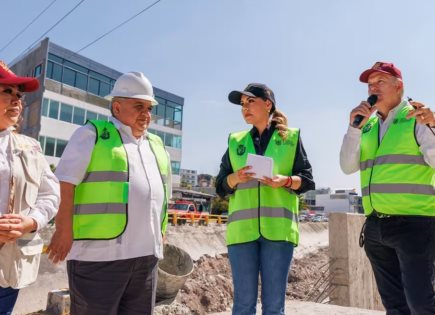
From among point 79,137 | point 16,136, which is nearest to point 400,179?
point 79,137

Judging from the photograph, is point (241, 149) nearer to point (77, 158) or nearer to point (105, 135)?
point (105, 135)

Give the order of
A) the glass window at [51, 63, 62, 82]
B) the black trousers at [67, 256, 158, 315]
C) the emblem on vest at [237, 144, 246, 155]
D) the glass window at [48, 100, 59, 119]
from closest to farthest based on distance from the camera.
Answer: the black trousers at [67, 256, 158, 315] → the emblem on vest at [237, 144, 246, 155] → the glass window at [48, 100, 59, 119] → the glass window at [51, 63, 62, 82]

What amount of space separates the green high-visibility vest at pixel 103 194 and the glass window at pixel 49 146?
29.4 meters

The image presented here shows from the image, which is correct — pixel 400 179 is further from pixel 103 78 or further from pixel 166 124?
pixel 166 124

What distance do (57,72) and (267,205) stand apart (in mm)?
32414

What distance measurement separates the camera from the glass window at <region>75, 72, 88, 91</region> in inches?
1332

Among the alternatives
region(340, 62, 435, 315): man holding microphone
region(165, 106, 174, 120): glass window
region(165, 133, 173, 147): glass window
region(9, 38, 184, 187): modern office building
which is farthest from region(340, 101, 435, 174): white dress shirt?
region(165, 106, 174, 120): glass window

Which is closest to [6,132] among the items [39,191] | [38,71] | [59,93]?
[39,191]

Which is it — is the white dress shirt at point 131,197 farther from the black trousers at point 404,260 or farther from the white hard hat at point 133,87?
the black trousers at point 404,260

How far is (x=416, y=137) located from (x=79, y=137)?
2378 mm

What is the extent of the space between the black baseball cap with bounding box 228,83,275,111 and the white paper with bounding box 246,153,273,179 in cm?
59

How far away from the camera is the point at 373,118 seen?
11.3 feet

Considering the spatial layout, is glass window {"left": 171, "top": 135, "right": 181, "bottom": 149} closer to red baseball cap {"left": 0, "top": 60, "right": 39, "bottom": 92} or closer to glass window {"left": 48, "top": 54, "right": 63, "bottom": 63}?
glass window {"left": 48, "top": 54, "right": 63, "bottom": 63}

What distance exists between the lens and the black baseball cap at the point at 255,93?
3284 millimetres
